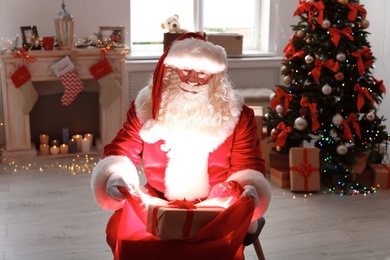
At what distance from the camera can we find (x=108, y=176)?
225 centimetres

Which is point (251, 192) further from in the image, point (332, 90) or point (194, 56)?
point (332, 90)

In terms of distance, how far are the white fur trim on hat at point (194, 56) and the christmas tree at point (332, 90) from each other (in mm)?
1808

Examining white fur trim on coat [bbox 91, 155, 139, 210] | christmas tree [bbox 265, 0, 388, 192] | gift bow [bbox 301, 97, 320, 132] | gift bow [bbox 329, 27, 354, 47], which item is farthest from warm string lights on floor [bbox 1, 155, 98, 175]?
white fur trim on coat [bbox 91, 155, 139, 210]

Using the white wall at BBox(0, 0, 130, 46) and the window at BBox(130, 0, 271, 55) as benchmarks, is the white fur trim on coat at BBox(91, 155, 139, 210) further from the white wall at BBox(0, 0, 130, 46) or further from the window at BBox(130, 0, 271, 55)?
the window at BBox(130, 0, 271, 55)

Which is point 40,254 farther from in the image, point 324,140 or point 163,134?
point 324,140

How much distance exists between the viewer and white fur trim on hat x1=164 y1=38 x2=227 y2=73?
232cm

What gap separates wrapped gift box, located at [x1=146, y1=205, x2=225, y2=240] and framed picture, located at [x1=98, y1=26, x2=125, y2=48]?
3089mm

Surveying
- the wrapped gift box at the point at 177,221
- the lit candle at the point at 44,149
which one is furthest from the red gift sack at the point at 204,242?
the lit candle at the point at 44,149

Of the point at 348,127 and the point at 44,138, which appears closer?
the point at 348,127

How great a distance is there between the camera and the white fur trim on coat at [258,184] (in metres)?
2.24

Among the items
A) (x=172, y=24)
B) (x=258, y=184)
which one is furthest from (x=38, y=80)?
(x=258, y=184)

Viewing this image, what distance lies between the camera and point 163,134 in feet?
7.75

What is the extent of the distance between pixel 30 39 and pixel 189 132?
9.07 ft

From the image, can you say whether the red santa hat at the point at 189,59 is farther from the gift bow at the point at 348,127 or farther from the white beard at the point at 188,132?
the gift bow at the point at 348,127
